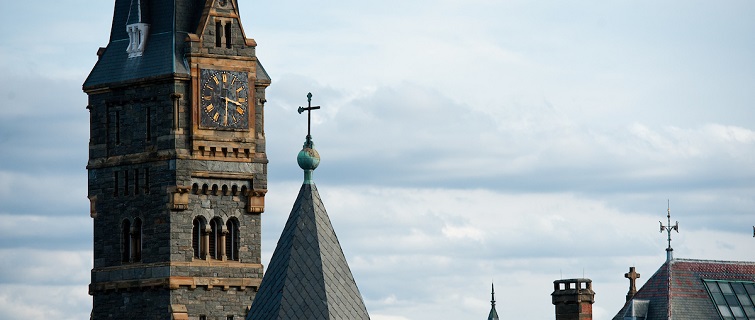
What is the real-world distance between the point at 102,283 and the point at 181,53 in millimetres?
11924

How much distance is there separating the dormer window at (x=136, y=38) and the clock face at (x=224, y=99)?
349cm

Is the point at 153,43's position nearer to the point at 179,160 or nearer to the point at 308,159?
the point at 179,160

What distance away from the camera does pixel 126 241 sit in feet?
420

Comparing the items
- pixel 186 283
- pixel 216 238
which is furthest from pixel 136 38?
pixel 186 283

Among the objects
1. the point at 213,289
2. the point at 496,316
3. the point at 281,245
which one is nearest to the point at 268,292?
the point at 281,245

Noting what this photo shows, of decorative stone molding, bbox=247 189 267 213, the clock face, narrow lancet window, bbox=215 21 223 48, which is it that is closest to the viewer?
the clock face

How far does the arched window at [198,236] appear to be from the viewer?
413ft

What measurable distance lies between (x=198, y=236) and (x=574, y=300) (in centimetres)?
1799

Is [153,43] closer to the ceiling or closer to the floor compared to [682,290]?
closer to the ceiling

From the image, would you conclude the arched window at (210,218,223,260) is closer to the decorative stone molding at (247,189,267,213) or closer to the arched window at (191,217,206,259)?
the arched window at (191,217,206,259)

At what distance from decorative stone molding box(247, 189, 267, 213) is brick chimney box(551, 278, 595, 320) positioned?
48.1 ft

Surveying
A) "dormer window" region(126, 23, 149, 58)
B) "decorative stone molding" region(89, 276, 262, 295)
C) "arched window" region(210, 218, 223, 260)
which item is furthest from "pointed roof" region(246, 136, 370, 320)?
"dormer window" region(126, 23, 149, 58)

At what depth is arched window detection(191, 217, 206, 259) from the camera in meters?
126

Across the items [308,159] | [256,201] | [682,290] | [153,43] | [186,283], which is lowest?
[682,290]
